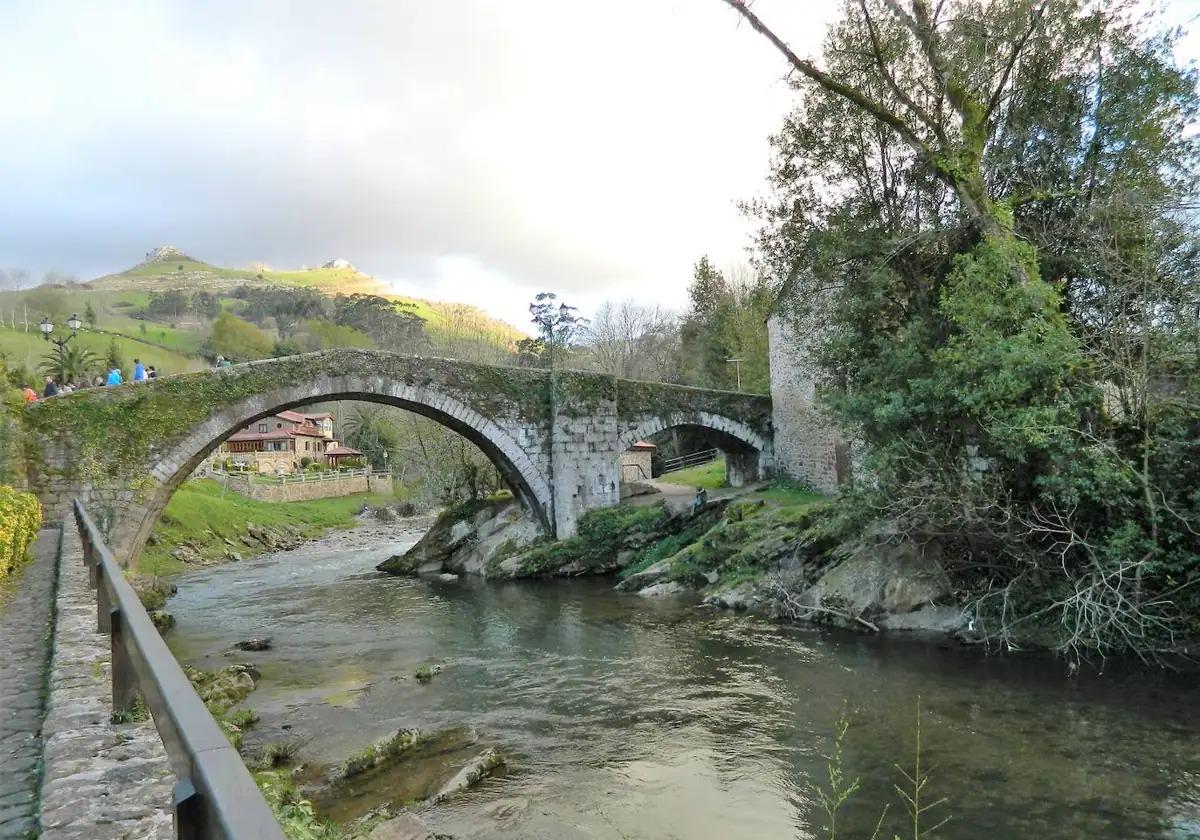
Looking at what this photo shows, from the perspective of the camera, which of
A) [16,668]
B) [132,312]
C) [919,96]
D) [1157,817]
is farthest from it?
[132,312]

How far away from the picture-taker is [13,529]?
736 centimetres

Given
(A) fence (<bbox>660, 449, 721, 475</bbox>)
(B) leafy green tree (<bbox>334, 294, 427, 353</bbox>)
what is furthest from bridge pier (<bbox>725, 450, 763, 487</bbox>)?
(B) leafy green tree (<bbox>334, 294, 427, 353</bbox>)

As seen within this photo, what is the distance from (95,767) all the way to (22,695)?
1478 mm

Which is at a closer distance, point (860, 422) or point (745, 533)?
point (860, 422)

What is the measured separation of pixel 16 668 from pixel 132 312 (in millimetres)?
91277

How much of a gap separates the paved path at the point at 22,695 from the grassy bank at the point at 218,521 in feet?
44.6

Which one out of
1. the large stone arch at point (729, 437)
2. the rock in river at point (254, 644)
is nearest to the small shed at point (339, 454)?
the large stone arch at point (729, 437)

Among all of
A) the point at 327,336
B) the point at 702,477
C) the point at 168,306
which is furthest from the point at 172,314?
the point at 702,477

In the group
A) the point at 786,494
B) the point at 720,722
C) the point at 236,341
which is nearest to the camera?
the point at 720,722

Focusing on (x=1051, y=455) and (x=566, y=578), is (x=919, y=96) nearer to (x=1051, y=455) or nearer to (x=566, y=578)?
(x=1051, y=455)

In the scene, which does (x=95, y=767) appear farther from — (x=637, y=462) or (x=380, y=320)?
(x=380, y=320)

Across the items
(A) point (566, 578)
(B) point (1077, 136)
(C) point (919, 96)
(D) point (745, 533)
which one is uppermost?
(C) point (919, 96)

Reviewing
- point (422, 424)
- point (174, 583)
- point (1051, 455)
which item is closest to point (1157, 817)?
point (1051, 455)

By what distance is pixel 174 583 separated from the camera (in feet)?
60.7
